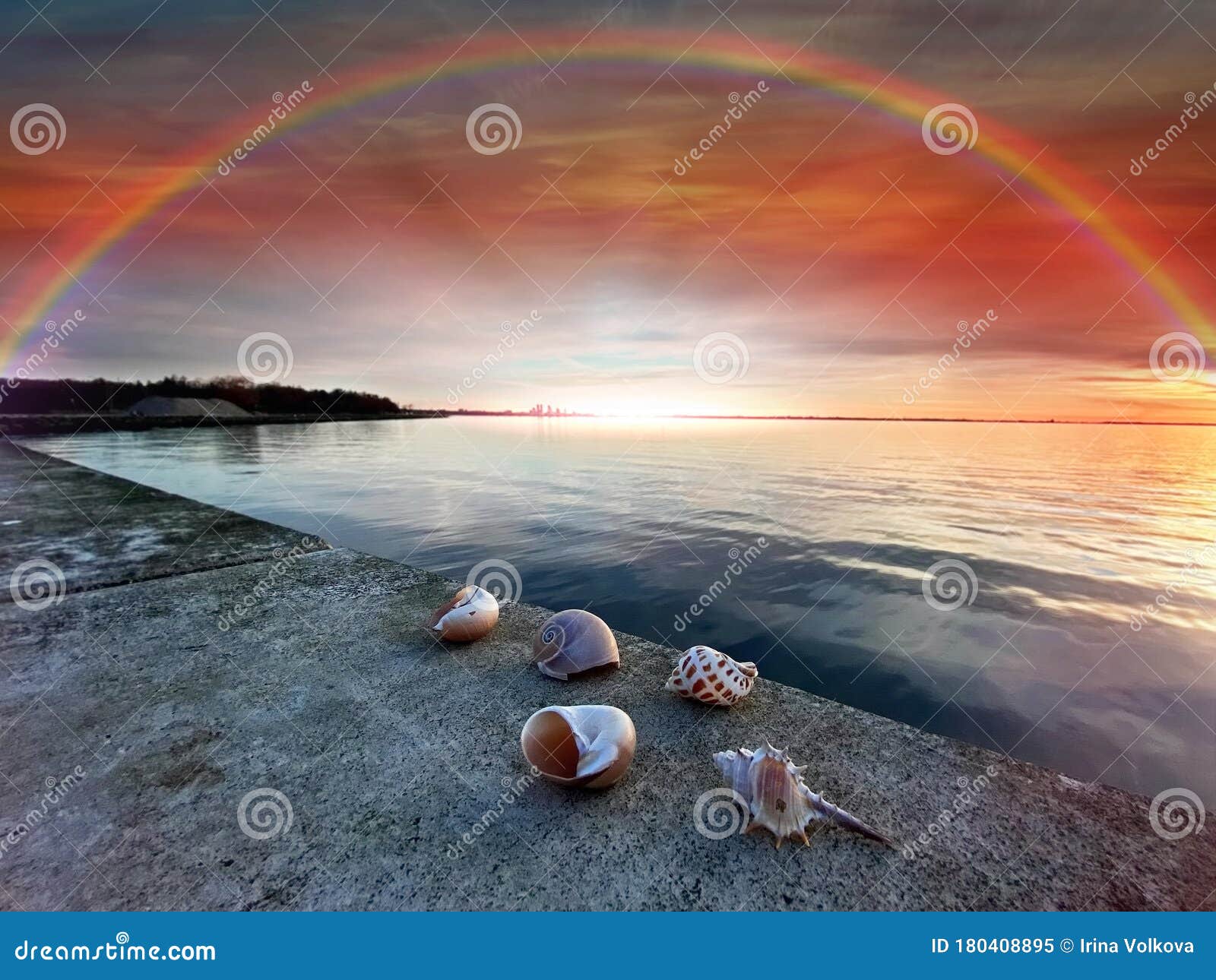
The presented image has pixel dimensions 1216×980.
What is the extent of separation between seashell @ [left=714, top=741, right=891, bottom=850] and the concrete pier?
6cm

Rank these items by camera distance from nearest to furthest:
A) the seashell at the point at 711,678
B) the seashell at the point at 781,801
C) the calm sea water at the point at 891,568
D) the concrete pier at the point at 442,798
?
the concrete pier at the point at 442,798
the seashell at the point at 781,801
the seashell at the point at 711,678
the calm sea water at the point at 891,568

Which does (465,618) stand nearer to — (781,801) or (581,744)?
(581,744)

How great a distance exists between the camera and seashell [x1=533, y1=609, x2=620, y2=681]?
374 centimetres

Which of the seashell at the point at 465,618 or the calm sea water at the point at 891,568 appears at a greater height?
the seashell at the point at 465,618

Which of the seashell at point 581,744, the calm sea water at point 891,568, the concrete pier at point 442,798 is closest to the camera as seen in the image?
the concrete pier at point 442,798

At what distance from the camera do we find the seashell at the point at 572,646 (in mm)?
3736

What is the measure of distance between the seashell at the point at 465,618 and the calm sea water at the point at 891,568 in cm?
230

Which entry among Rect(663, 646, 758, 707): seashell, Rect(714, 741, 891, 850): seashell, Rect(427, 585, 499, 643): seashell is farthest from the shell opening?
Rect(427, 585, 499, 643): seashell

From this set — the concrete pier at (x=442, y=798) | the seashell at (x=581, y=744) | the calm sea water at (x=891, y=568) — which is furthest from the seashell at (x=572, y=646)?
the calm sea water at (x=891, y=568)

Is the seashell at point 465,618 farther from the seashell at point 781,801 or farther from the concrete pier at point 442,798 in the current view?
the seashell at point 781,801

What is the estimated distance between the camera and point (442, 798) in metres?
2.63

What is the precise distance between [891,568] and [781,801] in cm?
769

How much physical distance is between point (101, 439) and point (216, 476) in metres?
28.0

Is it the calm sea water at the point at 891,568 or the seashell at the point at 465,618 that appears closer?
the seashell at the point at 465,618
